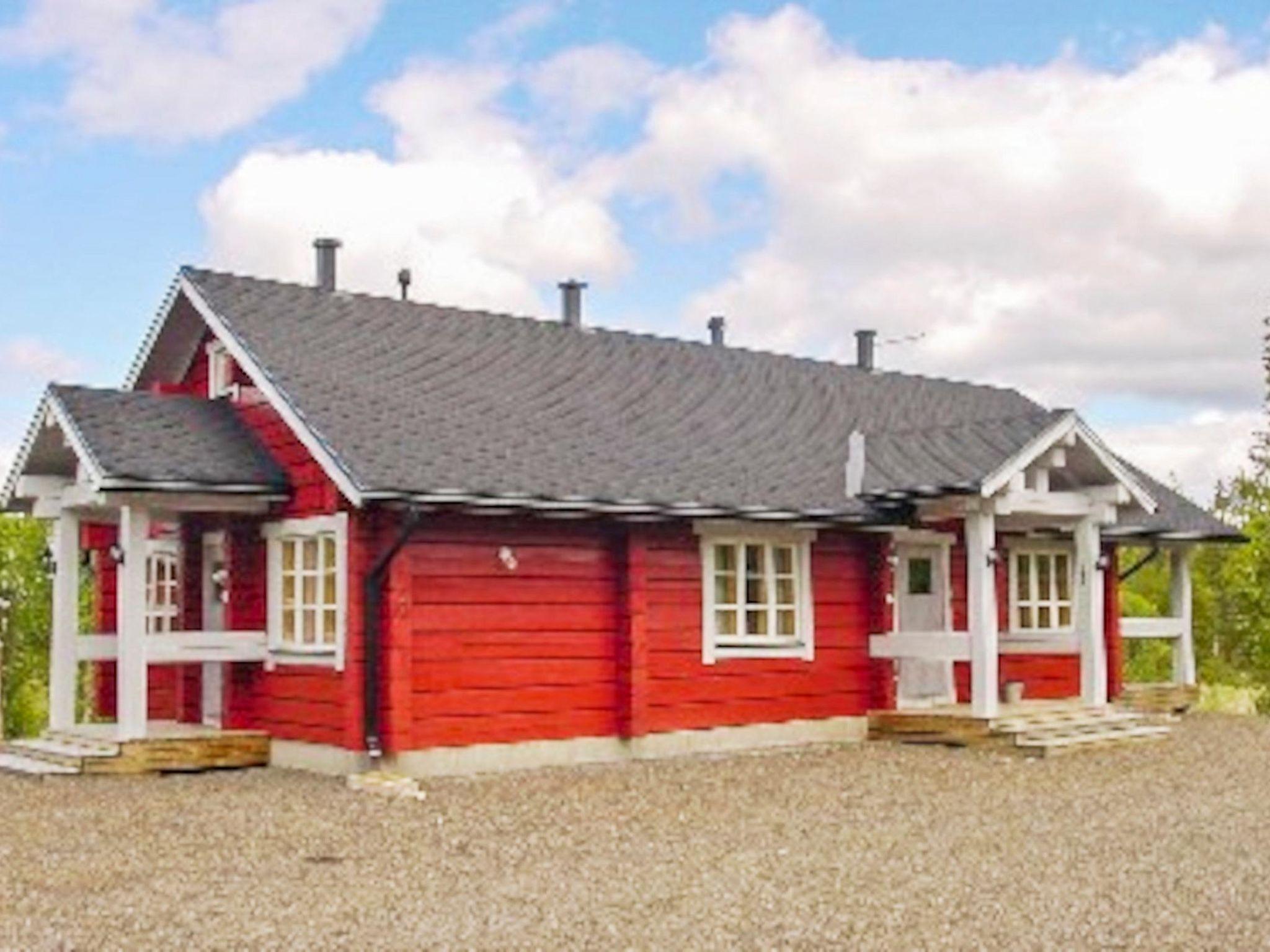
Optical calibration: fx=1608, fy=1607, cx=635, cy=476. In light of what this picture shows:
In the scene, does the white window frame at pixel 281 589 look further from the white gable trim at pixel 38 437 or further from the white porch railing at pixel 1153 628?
the white porch railing at pixel 1153 628

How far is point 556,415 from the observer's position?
19.1 meters

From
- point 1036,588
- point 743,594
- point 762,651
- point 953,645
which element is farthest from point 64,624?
point 1036,588

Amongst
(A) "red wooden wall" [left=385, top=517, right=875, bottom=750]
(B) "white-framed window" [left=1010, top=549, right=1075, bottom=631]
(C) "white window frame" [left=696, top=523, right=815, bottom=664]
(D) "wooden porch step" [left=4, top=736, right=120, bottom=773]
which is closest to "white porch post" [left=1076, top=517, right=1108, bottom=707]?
(B) "white-framed window" [left=1010, top=549, right=1075, bottom=631]

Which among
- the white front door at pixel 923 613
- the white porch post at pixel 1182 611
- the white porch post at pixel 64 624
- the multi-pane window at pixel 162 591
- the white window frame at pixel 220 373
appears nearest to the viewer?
the white porch post at pixel 64 624

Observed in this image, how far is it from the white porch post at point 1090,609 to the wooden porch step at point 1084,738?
0.56 meters

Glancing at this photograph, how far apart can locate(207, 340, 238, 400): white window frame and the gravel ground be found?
15.5 ft

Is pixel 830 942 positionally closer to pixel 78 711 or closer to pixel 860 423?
pixel 860 423

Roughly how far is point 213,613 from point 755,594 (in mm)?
6372

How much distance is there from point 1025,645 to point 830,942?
1389 centimetres

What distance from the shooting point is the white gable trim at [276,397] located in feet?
50.7

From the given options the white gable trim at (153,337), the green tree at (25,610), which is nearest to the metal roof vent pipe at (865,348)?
the white gable trim at (153,337)

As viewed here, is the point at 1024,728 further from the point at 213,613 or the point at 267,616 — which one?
the point at 213,613

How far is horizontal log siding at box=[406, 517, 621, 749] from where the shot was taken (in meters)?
16.1

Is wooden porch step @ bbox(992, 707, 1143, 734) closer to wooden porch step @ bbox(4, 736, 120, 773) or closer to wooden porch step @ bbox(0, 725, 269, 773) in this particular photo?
wooden porch step @ bbox(0, 725, 269, 773)
